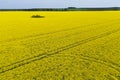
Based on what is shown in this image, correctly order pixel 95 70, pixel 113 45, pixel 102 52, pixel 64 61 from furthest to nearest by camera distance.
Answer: pixel 113 45 → pixel 102 52 → pixel 64 61 → pixel 95 70

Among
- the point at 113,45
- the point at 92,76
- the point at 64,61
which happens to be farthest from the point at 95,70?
the point at 113,45

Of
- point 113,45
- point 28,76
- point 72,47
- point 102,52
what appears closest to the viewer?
point 28,76

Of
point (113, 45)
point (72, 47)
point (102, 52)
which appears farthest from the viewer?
point (113, 45)

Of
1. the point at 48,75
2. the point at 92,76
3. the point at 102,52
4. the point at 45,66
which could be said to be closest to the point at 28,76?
the point at 48,75

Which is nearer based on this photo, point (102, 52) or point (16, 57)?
point (16, 57)

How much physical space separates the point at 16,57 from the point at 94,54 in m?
2.48

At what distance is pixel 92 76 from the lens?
511 cm

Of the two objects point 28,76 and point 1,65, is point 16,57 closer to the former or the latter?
point 1,65

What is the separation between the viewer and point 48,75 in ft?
16.9

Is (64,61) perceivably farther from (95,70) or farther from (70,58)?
(95,70)

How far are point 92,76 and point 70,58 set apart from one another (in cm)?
156

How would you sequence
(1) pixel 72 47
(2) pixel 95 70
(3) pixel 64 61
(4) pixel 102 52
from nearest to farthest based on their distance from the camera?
1. (2) pixel 95 70
2. (3) pixel 64 61
3. (4) pixel 102 52
4. (1) pixel 72 47

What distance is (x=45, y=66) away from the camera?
5781 millimetres

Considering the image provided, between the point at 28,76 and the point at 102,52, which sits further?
the point at 102,52
